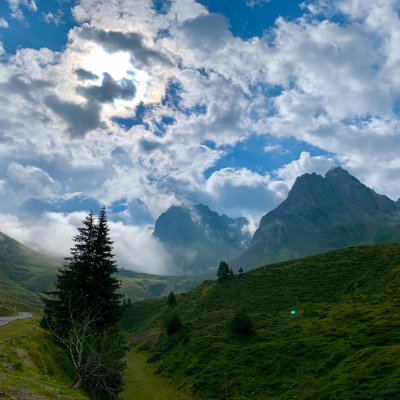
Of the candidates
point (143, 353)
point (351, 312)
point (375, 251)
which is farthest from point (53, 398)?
point (375, 251)

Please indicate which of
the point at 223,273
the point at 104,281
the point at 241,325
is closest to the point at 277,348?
the point at 241,325

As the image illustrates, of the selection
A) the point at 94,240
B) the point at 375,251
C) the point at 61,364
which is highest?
the point at 375,251

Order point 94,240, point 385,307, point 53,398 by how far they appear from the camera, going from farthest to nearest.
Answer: point 385,307
point 94,240
point 53,398

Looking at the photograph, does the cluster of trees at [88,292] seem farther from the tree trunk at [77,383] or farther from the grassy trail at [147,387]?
the tree trunk at [77,383]

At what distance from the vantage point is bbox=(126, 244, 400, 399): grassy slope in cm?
2775

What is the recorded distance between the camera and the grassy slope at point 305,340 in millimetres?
27750

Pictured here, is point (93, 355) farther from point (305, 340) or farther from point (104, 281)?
point (305, 340)

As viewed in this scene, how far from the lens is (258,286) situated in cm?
8125

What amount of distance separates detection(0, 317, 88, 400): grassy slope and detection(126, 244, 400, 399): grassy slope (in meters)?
17.7

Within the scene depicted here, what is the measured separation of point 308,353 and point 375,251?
59.9 metres

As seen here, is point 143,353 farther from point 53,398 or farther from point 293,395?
point 53,398

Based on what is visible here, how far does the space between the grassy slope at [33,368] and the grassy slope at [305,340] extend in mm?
17706

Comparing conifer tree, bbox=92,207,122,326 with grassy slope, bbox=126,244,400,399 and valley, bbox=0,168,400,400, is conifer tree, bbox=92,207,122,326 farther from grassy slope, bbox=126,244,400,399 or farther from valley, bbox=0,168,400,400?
grassy slope, bbox=126,244,400,399

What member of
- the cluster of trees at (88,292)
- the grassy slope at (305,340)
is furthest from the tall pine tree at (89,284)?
the grassy slope at (305,340)
